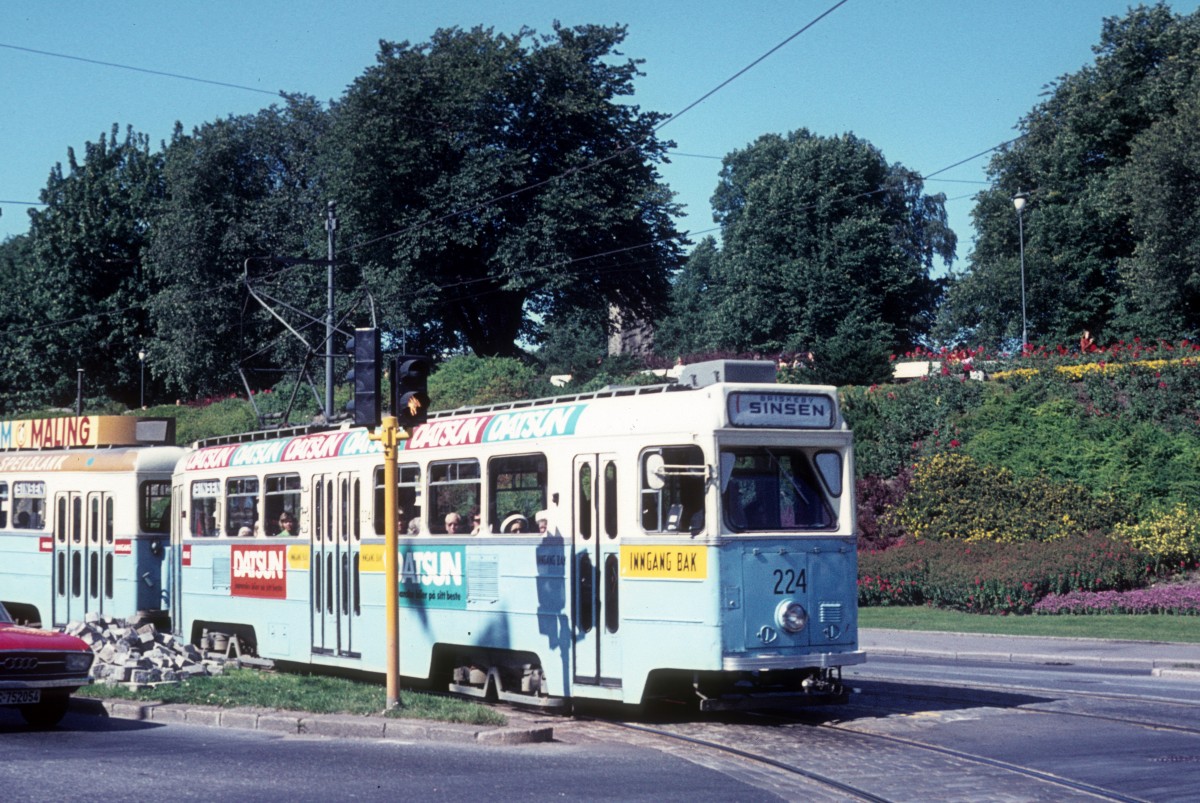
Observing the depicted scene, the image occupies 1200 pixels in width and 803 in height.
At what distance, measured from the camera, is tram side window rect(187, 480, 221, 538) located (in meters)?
21.7

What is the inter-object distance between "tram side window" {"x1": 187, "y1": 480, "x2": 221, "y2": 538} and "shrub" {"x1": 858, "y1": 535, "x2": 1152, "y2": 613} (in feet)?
45.9

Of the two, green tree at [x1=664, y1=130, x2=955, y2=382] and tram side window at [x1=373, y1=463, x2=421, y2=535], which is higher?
green tree at [x1=664, y1=130, x2=955, y2=382]

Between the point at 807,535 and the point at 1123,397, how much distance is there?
2176 centimetres

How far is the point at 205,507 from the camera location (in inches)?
→ 866

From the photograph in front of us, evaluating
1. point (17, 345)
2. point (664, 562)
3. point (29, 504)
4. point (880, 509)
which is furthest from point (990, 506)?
point (17, 345)

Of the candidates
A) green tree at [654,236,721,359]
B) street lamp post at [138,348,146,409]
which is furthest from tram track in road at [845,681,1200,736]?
green tree at [654,236,721,359]

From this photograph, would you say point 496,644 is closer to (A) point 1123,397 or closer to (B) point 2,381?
(A) point 1123,397

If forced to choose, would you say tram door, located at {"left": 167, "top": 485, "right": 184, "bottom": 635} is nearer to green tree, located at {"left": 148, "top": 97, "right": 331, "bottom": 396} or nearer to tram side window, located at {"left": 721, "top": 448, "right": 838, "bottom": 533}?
tram side window, located at {"left": 721, "top": 448, "right": 838, "bottom": 533}

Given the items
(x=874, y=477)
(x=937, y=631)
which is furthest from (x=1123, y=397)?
(x=937, y=631)

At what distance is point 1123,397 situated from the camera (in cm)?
3344

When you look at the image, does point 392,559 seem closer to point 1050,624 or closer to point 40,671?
point 40,671

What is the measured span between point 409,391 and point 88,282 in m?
66.7

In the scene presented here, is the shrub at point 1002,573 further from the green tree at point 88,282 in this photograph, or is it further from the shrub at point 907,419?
the green tree at point 88,282

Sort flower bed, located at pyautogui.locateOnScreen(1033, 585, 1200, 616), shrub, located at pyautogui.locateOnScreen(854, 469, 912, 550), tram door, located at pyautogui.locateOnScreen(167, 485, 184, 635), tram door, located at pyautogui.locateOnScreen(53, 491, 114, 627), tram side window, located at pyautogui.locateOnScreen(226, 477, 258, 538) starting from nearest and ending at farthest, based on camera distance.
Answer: tram side window, located at pyautogui.locateOnScreen(226, 477, 258, 538) < tram door, located at pyautogui.locateOnScreen(167, 485, 184, 635) < tram door, located at pyautogui.locateOnScreen(53, 491, 114, 627) < flower bed, located at pyautogui.locateOnScreen(1033, 585, 1200, 616) < shrub, located at pyautogui.locateOnScreen(854, 469, 912, 550)
